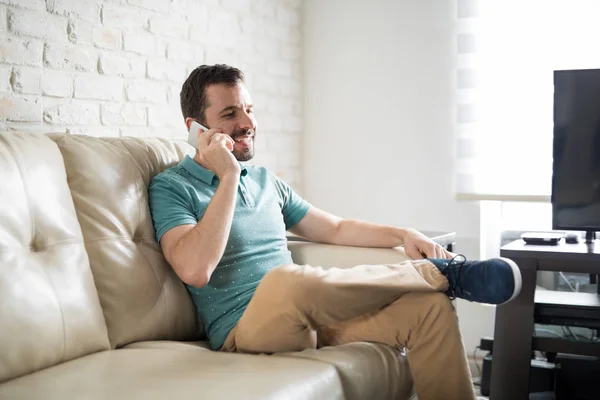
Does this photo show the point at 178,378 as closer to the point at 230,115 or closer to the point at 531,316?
the point at 230,115

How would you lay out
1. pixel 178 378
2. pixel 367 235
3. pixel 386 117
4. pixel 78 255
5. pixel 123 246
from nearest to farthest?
1. pixel 178 378
2. pixel 78 255
3. pixel 123 246
4. pixel 367 235
5. pixel 386 117

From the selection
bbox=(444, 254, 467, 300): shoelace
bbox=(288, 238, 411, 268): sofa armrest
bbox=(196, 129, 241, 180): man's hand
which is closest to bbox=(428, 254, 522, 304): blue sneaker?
bbox=(444, 254, 467, 300): shoelace

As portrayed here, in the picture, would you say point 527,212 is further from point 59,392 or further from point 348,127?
point 59,392

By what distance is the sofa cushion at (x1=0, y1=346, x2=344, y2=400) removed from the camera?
4.56 ft

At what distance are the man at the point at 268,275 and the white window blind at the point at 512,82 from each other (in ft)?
3.44

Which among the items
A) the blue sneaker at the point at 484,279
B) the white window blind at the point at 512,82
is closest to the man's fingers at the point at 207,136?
the blue sneaker at the point at 484,279

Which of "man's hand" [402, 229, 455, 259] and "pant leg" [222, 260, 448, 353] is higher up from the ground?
"man's hand" [402, 229, 455, 259]

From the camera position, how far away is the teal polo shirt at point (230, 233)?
1942mm

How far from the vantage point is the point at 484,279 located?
1752mm

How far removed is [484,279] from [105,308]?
899 millimetres

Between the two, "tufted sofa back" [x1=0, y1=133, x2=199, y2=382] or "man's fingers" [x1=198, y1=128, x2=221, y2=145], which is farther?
"man's fingers" [x1=198, y1=128, x2=221, y2=145]

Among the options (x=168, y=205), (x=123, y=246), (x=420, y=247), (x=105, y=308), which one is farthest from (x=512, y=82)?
(x=105, y=308)

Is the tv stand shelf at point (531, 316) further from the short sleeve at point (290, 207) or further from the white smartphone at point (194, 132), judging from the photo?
the white smartphone at point (194, 132)

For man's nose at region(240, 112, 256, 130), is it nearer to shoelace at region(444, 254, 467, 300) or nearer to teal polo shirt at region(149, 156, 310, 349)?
teal polo shirt at region(149, 156, 310, 349)
